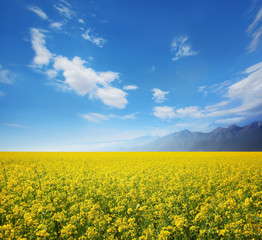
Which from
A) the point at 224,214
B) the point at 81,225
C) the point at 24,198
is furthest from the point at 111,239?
the point at 24,198

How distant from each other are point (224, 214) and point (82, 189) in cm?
661

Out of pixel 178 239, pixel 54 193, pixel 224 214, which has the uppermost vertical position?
pixel 54 193

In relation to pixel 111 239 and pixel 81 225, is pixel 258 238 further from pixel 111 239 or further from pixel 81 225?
pixel 81 225

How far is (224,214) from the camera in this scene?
5.31 metres

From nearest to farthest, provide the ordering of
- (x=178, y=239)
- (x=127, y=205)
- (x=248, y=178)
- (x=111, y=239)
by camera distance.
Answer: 1. (x=111, y=239)
2. (x=178, y=239)
3. (x=127, y=205)
4. (x=248, y=178)

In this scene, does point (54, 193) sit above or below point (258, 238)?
above

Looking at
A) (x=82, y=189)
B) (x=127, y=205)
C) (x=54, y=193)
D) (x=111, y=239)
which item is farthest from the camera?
(x=82, y=189)

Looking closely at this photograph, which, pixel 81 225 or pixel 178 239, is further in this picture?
pixel 81 225

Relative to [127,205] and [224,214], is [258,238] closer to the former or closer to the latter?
[224,214]

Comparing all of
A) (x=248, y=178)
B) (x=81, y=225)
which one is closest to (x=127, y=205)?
(x=81, y=225)

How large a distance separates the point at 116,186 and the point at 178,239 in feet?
15.5

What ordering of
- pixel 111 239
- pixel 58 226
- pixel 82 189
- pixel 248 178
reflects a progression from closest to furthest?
pixel 111 239, pixel 58 226, pixel 82 189, pixel 248 178

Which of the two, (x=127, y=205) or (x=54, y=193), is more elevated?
(x=54, y=193)

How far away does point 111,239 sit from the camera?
4.00 meters
